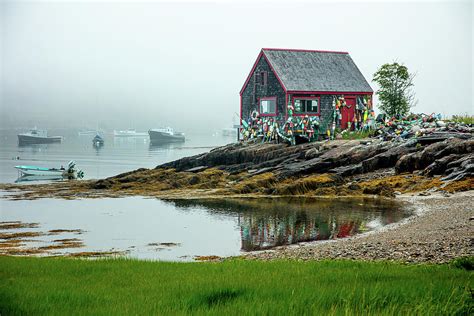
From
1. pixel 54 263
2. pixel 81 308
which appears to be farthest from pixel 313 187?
pixel 81 308

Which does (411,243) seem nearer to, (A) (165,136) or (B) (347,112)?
(B) (347,112)

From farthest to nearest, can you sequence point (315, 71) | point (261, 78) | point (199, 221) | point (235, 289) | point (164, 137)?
point (164, 137) < point (261, 78) < point (315, 71) < point (199, 221) < point (235, 289)

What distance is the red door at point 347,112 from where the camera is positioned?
59.2 m

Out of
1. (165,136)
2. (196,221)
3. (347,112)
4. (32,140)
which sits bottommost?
(196,221)

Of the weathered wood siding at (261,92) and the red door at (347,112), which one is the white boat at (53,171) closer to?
the weathered wood siding at (261,92)

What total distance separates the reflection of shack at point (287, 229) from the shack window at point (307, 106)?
29.2m

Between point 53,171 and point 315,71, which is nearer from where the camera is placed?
point 315,71

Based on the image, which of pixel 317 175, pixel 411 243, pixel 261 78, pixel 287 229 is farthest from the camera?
pixel 261 78

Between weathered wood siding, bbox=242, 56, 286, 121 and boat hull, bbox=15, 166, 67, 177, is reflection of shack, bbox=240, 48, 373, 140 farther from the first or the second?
boat hull, bbox=15, 166, 67, 177

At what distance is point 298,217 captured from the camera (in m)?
28.2

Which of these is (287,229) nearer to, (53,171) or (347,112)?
(347,112)

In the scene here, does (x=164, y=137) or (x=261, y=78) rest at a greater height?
(x=164, y=137)

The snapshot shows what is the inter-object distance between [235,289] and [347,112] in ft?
170

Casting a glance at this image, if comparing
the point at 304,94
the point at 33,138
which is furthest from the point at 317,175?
the point at 33,138
